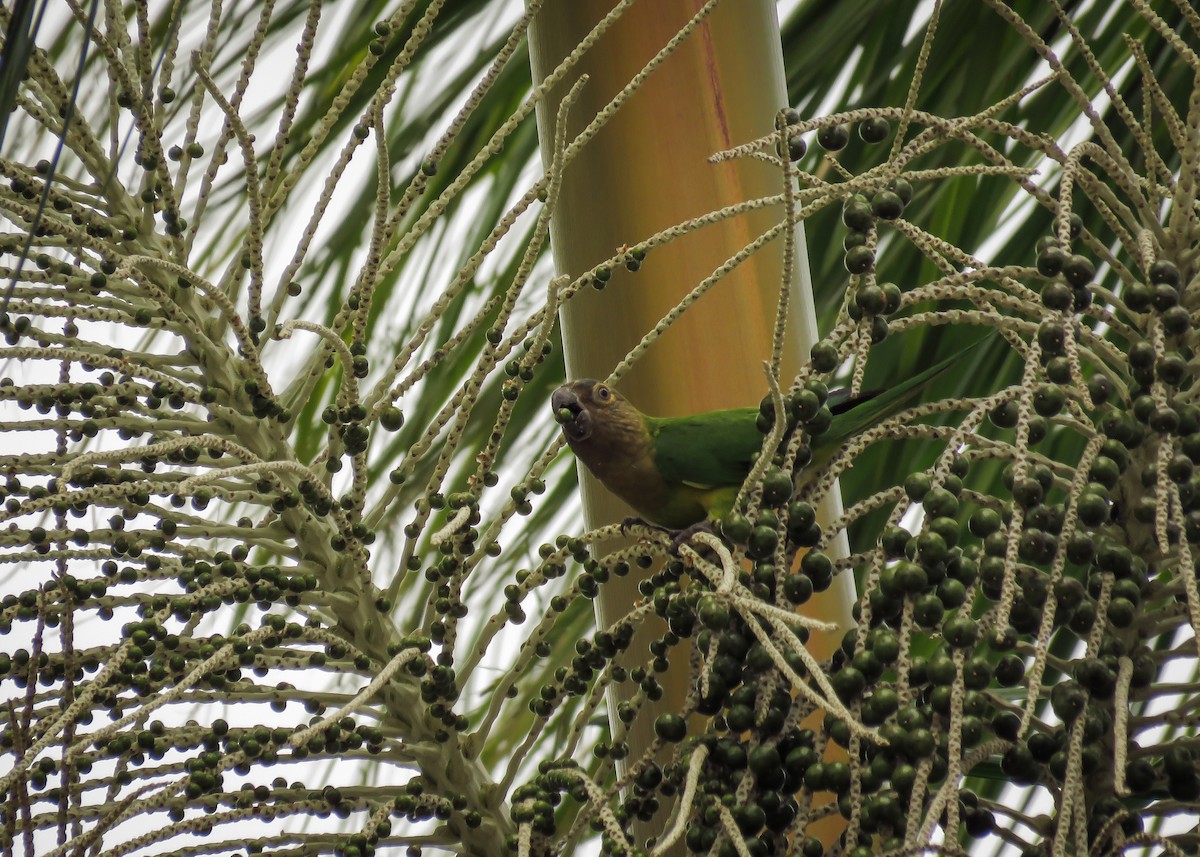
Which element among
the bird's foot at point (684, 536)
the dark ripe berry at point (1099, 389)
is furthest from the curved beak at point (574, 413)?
the dark ripe berry at point (1099, 389)

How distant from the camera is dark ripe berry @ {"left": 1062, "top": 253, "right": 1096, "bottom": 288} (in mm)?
746

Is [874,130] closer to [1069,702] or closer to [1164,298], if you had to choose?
[1164,298]

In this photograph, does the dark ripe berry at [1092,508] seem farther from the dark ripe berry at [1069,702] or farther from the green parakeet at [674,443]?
the green parakeet at [674,443]

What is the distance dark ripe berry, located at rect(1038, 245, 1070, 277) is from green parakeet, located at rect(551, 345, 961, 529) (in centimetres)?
22

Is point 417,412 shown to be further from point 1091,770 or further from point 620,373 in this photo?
point 1091,770

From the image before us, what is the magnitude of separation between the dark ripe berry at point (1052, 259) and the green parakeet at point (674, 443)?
0.72 ft

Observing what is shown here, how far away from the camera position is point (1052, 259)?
0.76 metres

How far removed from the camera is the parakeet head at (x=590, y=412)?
1032mm

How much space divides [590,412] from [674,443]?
0.25ft

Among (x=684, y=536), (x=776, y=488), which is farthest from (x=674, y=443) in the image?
(x=776, y=488)

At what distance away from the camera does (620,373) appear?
93 centimetres

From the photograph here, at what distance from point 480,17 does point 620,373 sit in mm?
869

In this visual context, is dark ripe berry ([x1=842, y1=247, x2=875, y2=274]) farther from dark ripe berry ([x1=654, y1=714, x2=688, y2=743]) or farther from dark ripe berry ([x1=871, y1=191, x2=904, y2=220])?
dark ripe berry ([x1=654, y1=714, x2=688, y2=743])

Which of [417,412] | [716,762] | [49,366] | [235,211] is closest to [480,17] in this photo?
[235,211]
